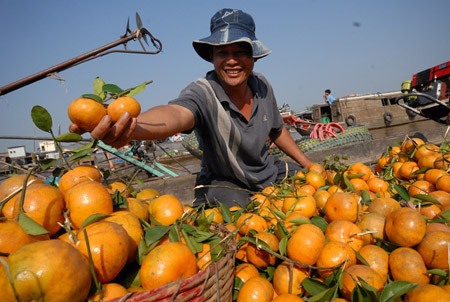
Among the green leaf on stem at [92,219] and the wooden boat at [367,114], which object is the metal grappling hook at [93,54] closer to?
the green leaf on stem at [92,219]

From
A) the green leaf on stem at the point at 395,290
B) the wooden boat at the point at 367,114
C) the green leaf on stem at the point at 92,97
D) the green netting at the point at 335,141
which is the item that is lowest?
the wooden boat at the point at 367,114

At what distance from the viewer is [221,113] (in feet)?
8.34

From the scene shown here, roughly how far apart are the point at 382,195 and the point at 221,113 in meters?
1.45

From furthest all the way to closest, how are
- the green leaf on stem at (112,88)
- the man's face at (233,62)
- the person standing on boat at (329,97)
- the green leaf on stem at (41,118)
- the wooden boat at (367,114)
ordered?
the person standing on boat at (329,97) < the wooden boat at (367,114) < the man's face at (233,62) < the green leaf on stem at (112,88) < the green leaf on stem at (41,118)

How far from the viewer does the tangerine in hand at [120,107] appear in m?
1.30

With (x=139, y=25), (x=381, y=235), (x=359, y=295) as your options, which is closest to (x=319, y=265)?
(x=359, y=295)

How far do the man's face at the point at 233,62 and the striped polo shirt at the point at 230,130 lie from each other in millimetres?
164

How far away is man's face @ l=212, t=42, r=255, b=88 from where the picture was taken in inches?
95.7

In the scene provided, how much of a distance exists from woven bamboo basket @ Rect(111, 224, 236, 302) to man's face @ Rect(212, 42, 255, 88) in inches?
69.0

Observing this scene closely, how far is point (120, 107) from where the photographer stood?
130 centimetres

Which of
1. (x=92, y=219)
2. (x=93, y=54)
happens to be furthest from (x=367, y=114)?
(x=92, y=219)

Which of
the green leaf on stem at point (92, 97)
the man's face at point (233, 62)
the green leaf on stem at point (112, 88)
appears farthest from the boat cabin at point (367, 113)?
the green leaf on stem at point (92, 97)

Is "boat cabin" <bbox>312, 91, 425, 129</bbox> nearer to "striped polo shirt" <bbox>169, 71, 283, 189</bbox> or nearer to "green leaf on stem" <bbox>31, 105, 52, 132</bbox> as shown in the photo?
"striped polo shirt" <bbox>169, 71, 283, 189</bbox>

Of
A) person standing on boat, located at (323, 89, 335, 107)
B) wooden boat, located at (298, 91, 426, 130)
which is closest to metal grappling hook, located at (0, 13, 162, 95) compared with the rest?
wooden boat, located at (298, 91, 426, 130)
